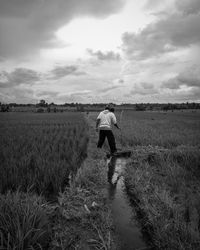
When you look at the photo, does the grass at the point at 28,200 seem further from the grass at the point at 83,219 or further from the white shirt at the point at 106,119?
the white shirt at the point at 106,119

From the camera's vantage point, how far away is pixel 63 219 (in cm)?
224

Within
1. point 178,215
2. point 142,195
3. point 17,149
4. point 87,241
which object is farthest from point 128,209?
point 17,149

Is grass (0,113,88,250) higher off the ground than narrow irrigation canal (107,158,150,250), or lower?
higher

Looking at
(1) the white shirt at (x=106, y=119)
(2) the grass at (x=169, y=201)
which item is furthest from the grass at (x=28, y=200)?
(1) the white shirt at (x=106, y=119)

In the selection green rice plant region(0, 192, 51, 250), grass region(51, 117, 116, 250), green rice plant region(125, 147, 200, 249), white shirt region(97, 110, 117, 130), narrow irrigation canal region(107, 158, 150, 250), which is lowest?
narrow irrigation canal region(107, 158, 150, 250)

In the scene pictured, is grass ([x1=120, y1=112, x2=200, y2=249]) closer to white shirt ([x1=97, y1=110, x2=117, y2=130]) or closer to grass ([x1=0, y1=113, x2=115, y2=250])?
grass ([x1=0, y1=113, x2=115, y2=250])

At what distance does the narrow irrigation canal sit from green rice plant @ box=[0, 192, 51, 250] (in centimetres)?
99

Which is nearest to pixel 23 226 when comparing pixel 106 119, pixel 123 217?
pixel 123 217

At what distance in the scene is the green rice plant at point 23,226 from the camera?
163 cm

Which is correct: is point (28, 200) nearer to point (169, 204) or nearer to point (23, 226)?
point (23, 226)

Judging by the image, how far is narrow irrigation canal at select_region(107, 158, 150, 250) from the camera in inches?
77.4

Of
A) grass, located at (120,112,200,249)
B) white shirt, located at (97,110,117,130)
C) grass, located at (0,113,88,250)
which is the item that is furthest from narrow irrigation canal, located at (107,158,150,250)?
white shirt, located at (97,110,117,130)

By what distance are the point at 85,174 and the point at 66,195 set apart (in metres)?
0.74

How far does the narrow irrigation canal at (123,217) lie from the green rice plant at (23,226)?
3.26ft
